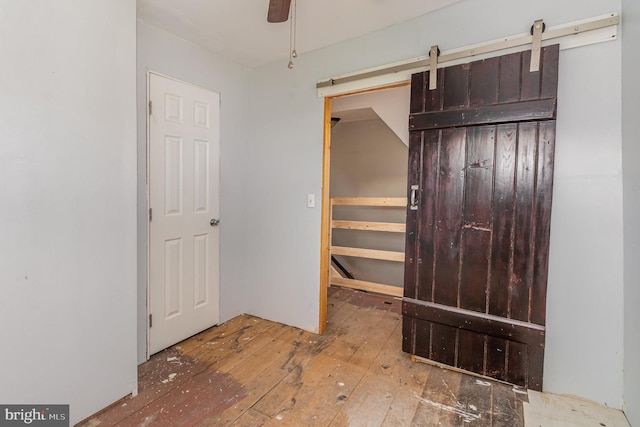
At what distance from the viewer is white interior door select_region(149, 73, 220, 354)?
2119mm

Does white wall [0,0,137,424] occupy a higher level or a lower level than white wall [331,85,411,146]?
lower

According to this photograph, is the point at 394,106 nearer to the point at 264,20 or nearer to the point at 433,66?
the point at 433,66

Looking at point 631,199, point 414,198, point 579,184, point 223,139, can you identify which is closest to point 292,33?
point 223,139

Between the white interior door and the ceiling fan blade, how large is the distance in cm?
112

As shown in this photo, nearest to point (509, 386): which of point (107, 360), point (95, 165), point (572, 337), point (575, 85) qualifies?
point (572, 337)

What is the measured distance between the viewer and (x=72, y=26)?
4.61 feet

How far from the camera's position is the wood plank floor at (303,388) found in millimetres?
1532

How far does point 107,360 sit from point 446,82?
2.58m

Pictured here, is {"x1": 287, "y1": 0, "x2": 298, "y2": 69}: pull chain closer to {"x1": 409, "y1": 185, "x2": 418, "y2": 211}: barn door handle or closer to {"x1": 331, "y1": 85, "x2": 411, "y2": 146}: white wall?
{"x1": 331, "y1": 85, "x2": 411, "y2": 146}: white wall

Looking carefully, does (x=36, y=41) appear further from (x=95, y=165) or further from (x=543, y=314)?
(x=543, y=314)

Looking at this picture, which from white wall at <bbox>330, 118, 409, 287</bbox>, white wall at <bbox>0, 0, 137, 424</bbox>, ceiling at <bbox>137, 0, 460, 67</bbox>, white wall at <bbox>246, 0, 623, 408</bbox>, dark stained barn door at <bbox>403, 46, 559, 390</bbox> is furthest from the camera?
white wall at <bbox>330, 118, 409, 287</bbox>
